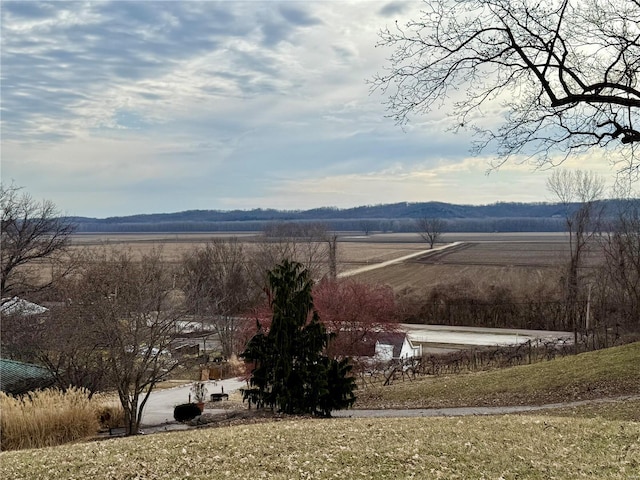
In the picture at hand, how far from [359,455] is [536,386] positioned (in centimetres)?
1271

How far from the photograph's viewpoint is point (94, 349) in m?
20.5

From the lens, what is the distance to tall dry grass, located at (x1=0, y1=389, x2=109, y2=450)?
1227cm

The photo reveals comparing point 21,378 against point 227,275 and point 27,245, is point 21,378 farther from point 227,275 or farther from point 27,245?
point 227,275

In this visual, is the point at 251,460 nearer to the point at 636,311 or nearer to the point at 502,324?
the point at 636,311

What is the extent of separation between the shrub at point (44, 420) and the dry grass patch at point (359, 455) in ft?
14.8

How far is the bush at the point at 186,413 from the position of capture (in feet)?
69.2

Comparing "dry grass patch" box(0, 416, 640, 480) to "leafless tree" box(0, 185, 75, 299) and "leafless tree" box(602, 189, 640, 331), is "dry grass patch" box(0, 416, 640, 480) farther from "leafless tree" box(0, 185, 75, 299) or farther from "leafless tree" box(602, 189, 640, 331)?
"leafless tree" box(602, 189, 640, 331)

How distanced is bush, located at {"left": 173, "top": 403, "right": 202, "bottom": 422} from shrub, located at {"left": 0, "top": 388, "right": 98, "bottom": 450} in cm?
759

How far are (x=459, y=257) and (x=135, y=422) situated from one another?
8034 centimetres

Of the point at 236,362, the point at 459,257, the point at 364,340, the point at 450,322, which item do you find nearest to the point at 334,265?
the point at 450,322

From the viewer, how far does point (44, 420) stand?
1270cm

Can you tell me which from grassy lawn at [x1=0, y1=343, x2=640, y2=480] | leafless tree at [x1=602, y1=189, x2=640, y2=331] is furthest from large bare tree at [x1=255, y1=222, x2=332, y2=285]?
grassy lawn at [x1=0, y1=343, x2=640, y2=480]

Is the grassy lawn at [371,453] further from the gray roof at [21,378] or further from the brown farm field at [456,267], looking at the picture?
the brown farm field at [456,267]

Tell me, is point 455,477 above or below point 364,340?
above
